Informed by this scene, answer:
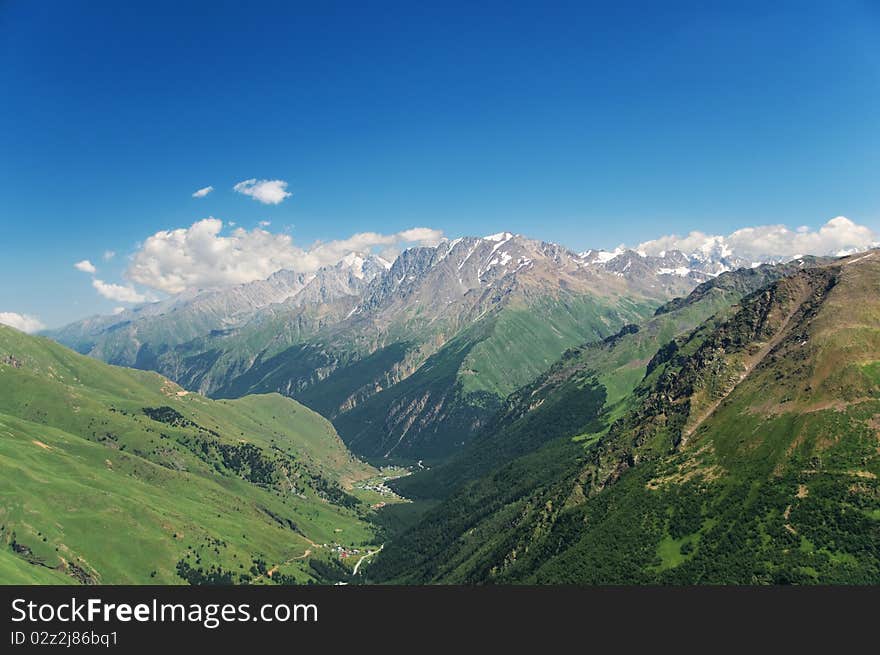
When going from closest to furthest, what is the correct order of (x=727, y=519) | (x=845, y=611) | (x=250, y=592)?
(x=250, y=592) → (x=845, y=611) → (x=727, y=519)

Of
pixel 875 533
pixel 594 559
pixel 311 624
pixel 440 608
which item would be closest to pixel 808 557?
pixel 875 533

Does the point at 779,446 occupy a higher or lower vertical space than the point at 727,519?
higher

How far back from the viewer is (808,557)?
488 ft

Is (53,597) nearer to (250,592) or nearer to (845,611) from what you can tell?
(250,592)

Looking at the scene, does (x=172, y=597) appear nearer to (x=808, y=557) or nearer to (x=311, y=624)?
(x=311, y=624)

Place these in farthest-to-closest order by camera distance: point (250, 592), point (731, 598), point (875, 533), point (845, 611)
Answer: point (875, 533)
point (731, 598)
point (845, 611)
point (250, 592)

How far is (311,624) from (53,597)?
27045 mm

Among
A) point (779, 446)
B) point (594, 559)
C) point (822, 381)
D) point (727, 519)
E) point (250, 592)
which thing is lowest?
point (594, 559)

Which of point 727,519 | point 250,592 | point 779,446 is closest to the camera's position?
point 250,592

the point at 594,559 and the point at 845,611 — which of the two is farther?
the point at 594,559

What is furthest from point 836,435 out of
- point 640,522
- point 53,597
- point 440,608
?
point 53,597

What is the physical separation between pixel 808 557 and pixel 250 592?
14758 cm

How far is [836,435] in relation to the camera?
575 feet

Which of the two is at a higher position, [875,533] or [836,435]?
[836,435]
